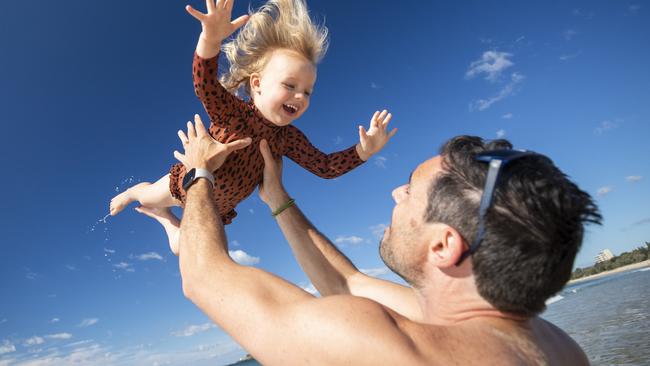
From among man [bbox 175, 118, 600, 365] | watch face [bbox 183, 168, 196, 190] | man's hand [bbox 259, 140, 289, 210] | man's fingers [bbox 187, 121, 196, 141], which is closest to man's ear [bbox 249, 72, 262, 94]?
man's hand [bbox 259, 140, 289, 210]

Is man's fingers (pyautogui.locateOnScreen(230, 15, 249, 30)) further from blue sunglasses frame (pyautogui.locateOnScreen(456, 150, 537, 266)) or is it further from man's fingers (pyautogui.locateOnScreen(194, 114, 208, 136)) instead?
blue sunglasses frame (pyautogui.locateOnScreen(456, 150, 537, 266))

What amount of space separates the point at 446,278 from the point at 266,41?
299cm

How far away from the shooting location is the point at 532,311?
225cm

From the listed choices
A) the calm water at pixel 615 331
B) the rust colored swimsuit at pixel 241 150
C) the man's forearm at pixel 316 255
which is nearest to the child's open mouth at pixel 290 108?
the rust colored swimsuit at pixel 241 150

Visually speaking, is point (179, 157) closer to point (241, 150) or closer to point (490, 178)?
point (241, 150)

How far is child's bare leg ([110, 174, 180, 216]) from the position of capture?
4.25 m

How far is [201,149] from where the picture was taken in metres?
3.17

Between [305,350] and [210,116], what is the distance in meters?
2.46

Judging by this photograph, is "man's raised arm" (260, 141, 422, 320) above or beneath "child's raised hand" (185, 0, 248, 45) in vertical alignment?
beneath

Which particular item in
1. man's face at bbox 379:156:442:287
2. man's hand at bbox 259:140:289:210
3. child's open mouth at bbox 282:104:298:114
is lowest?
man's face at bbox 379:156:442:287

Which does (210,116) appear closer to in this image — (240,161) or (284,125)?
(240,161)

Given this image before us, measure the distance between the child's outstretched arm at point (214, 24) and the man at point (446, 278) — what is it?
122cm

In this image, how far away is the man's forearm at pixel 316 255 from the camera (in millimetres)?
3545

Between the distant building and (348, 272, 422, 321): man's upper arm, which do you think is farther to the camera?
the distant building
